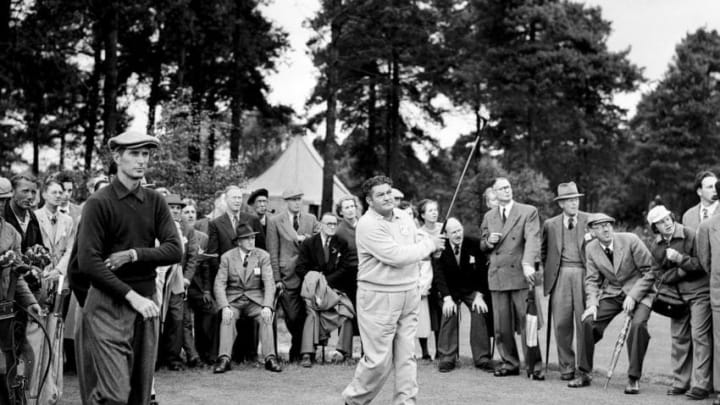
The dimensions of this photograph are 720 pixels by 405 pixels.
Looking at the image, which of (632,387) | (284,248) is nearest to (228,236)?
(284,248)

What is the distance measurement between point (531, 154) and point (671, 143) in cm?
1115

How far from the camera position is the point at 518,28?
31.7 m

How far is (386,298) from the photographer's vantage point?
6.05 m

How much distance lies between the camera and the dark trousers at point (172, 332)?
8469 millimetres

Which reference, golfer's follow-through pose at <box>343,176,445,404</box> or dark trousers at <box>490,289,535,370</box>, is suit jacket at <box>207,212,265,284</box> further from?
golfer's follow-through pose at <box>343,176,445,404</box>

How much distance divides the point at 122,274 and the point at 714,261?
5.17m

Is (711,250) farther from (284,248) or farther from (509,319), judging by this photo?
(284,248)

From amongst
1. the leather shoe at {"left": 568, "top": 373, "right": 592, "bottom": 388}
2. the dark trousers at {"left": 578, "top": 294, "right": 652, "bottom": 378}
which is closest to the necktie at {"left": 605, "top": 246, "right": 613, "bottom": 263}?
the dark trousers at {"left": 578, "top": 294, "right": 652, "bottom": 378}

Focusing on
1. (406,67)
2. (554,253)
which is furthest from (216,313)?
(406,67)

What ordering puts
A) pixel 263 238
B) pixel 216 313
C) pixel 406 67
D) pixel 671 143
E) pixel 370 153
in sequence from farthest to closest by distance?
pixel 671 143, pixel 370 153, pixel 406 67, pixel 263 238, pixel 216 313

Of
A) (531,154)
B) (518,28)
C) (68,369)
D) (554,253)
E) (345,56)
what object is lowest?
(68,369)

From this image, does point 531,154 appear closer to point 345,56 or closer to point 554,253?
point 345,56

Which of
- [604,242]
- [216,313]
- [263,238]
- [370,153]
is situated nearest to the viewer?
[604,242]

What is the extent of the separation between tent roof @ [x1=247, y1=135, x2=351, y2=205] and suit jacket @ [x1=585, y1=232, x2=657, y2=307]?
18.0m
